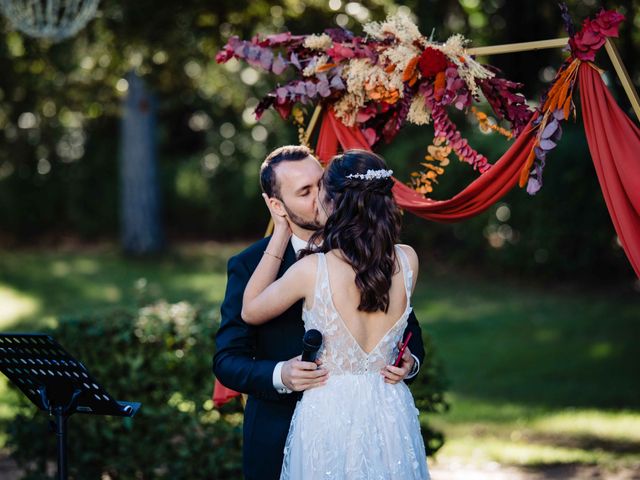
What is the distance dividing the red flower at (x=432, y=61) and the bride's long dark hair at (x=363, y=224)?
967mm

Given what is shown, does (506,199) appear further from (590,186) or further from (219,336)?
(219,336)

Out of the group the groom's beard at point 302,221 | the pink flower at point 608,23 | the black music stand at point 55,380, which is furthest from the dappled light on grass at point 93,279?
the pink flower at point 608,23

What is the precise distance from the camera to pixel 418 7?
348 inches

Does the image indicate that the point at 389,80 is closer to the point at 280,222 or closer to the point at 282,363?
the point at 280,222

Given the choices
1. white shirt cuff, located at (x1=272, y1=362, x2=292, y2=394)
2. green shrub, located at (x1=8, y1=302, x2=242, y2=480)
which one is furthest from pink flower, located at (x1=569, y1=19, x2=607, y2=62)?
green shrub, located at (x1=8, y1=302, x2=242, y2=480)

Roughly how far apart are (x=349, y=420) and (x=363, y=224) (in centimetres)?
77

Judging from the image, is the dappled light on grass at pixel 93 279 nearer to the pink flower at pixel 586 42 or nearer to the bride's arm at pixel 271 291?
the bride's arm at pixel 271 291

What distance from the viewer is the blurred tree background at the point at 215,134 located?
8219 mm

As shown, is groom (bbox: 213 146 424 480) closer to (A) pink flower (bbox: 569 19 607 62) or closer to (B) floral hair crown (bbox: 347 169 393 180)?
(B) floral hair crown (bbox: 347 169 393 180)

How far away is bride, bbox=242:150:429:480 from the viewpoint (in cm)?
342

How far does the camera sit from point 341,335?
352 centimetres

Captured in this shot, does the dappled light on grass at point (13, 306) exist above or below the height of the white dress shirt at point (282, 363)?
above

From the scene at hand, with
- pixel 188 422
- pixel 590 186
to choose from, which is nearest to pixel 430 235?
pixel 590 186

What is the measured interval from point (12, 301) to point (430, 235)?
7189 mm
